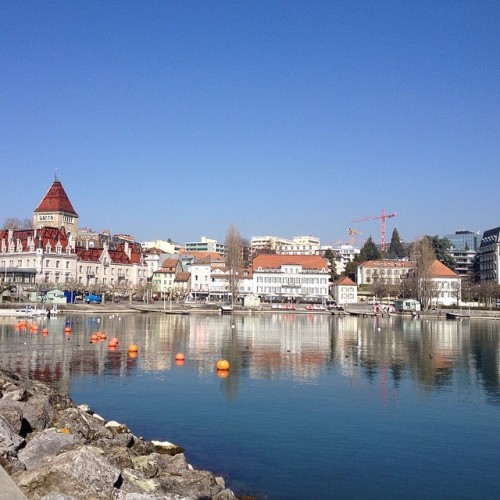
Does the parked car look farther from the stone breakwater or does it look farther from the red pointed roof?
the stone breakwater

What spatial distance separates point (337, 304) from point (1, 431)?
344 ft

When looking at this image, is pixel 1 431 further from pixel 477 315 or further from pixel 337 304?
pixel 337 304

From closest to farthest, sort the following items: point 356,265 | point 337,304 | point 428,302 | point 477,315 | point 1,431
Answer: point 1,431, point 477,315, point 428,302, point 337,304, point 356,265

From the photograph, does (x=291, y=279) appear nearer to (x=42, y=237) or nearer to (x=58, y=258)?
(x=58, y=258)

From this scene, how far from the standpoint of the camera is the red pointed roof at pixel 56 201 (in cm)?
11624

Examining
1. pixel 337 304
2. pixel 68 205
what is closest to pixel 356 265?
pixel 337 304

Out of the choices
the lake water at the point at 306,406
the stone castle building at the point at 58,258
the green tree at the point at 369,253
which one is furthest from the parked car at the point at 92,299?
the green tree at the point at 369,253

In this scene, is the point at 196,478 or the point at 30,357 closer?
the point at 196,478

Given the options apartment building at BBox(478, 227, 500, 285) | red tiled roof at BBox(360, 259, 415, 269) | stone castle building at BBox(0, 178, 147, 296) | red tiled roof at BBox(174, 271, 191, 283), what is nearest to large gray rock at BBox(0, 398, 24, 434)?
stone castle building at BBox(0, 178, 147, 296)

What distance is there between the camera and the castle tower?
379 feet

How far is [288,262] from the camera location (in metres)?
119

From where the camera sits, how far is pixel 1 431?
38.3ft

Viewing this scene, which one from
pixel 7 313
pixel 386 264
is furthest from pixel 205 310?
pixel 386 264

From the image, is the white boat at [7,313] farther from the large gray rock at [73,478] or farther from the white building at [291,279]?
the large gray rock at [73,478]
